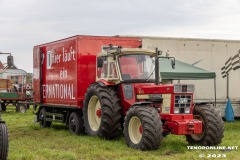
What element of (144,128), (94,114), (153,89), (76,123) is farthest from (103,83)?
(144,128)

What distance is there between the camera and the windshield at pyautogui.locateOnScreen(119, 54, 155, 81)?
11812mm

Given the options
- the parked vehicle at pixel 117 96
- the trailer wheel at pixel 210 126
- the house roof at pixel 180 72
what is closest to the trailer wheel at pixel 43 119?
the parked vehicle at pixel 117 96

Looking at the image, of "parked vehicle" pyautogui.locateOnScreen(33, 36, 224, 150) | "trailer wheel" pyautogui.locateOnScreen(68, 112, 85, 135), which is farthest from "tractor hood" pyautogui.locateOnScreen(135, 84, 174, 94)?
"trailer wheel" pyautogui.locateOnScreen(68, 112, 85, 135)

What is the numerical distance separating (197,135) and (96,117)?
288 centimetres

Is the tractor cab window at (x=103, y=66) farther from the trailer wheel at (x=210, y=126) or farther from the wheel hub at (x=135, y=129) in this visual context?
the trailer wheel at (x=210, y=126)

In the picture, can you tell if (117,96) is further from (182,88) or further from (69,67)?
(69,67)

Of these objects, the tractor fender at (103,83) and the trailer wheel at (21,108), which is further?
the trailer wheel at (21,108)

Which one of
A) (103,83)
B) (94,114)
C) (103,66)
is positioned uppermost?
(103,66)

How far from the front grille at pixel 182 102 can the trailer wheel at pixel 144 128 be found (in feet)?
2.25

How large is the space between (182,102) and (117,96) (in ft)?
6.17

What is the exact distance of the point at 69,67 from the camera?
13844 mm

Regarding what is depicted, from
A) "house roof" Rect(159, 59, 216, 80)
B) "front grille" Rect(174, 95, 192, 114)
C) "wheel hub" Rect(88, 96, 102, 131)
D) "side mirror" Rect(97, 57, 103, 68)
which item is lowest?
"wheel hub" Rect(88, 96, 102, 131)

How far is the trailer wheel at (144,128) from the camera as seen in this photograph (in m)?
9.93

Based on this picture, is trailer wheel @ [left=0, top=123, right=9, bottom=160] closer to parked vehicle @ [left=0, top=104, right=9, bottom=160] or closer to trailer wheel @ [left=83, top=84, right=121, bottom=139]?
parked vehicle @ [left=0, top=104, right=9, bottom=160]
